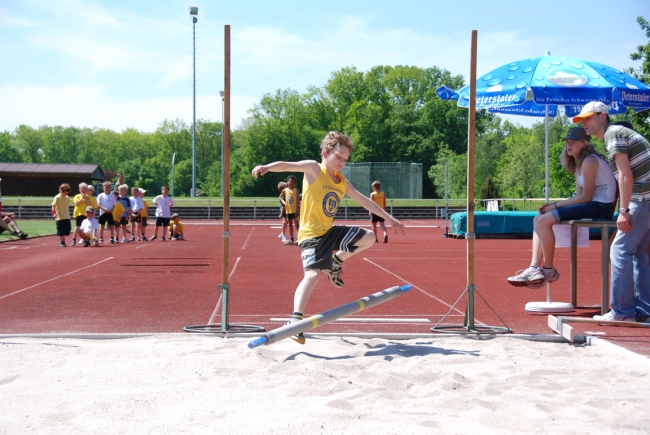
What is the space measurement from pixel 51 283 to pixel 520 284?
22.0ft

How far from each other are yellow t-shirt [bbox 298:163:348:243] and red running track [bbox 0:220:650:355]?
42.8 inches

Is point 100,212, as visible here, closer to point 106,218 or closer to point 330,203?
point 106,218

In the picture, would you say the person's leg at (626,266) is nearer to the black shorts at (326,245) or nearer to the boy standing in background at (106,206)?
the black shorts at (326,245)

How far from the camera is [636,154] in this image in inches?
251

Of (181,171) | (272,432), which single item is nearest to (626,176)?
(272,432)

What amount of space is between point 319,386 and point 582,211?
3.99 meters

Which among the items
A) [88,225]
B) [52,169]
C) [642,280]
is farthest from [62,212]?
[52,169]

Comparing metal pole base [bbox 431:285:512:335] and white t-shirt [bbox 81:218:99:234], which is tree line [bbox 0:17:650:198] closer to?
white t-shirt [bbox 81:218:99:234]

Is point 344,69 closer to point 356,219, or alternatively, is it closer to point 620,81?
point 356,219

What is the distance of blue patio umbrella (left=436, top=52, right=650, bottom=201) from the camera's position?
1029 centimetres

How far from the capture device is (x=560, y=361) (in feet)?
16.1

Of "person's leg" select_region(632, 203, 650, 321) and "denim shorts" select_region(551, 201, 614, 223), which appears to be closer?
"person's leg" select_region(632, 203, 650, 321)

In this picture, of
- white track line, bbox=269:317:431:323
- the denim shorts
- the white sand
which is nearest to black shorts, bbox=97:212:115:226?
white track line, bbox=269:317:431:323

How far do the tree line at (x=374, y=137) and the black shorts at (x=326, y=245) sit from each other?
5074cm
